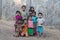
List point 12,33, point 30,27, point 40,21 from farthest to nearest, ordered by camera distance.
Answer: point 12,33, point 30,27, point 40,21

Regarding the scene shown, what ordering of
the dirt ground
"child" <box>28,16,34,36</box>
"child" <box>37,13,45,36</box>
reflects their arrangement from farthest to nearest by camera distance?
"child" <box>28,16,34,36</box>, "child" <box>37,13,45,36</box>, the dirt ground

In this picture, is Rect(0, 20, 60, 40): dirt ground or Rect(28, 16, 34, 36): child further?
Rect(28, 16, 34, 36): child

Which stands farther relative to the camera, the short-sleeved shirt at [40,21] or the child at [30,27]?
the child at [30,27]

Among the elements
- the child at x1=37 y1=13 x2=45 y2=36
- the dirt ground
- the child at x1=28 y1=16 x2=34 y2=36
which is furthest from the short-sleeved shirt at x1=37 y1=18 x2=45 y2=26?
the dirt ground

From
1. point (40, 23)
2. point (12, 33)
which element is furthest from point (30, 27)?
point (12, 33)

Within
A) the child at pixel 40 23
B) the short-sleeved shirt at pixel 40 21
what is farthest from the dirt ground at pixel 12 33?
the short-sleeved shirt at pixel 40 21

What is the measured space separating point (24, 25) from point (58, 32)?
1.80m

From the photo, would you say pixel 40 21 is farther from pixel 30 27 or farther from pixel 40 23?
pixel 30 27

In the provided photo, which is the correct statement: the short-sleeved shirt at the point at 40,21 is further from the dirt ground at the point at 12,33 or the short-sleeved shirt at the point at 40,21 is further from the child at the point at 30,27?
the dirt ground at the point at 12,33

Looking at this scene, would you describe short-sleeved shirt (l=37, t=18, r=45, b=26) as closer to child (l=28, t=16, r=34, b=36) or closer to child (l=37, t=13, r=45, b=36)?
child (l=37, t=13, r=45, b=36)

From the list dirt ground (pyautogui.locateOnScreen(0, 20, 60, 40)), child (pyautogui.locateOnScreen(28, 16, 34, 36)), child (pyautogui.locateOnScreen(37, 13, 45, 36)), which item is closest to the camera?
dirt ground (pyautogui.locateOnScreen(0, 20, 60, 40))

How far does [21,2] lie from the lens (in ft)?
48.2

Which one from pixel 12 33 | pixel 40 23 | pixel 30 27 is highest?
pixel 40 23

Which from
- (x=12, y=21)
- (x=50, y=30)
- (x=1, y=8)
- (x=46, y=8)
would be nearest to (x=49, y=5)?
(x=46, y=8)
